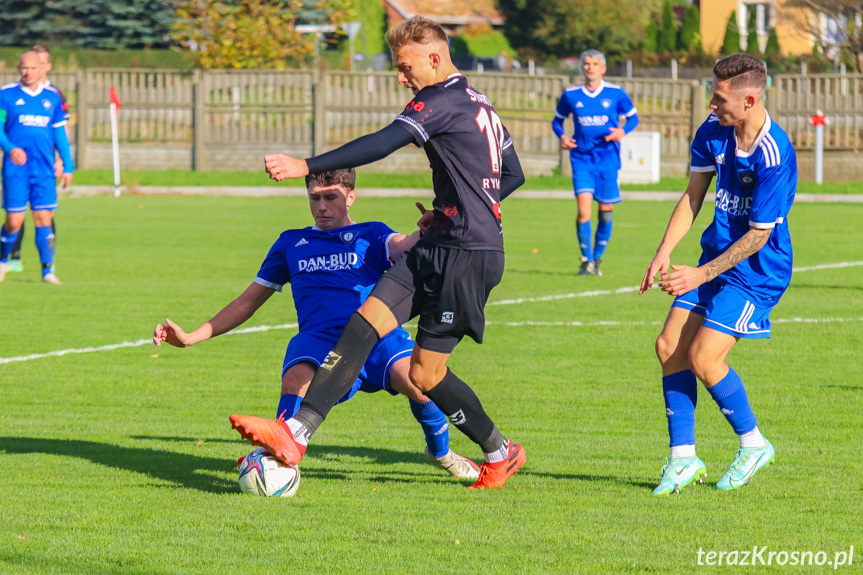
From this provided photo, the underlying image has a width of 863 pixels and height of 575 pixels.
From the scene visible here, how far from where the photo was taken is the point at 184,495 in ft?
17.4

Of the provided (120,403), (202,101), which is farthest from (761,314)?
(202,101)

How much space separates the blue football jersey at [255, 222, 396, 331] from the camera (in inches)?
223

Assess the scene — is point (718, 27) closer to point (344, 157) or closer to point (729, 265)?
point (729, 265)

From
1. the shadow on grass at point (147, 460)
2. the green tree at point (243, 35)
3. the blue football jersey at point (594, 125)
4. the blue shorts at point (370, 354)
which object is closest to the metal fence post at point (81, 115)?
the green tree at point (243, 35)

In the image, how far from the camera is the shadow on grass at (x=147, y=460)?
5.59m

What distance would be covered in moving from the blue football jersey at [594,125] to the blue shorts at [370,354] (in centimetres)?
891

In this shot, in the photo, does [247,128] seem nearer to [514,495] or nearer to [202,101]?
[202,101]

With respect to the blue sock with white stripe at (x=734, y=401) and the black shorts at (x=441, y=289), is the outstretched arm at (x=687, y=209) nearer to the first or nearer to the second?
the blue sock with white stripe at (x=734, y=401)

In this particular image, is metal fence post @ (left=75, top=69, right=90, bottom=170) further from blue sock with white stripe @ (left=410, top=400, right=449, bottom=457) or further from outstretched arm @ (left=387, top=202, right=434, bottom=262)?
blue sock with white stripe @ (left=410, top=400, right=449, bottom=457)

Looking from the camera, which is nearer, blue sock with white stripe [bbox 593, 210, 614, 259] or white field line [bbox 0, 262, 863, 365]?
white field line [bbox 0, 262, 863, 365]

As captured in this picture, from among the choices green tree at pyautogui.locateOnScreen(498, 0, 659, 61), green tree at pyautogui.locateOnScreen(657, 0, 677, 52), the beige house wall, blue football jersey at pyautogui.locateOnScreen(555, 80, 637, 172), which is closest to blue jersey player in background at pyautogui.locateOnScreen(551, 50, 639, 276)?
blue football jersey at pyautogui.locateOnScreen(555, 80, 637, 172)

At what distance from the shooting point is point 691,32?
62188mm

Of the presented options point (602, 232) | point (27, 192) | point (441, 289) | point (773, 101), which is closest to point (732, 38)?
point (773, 101)

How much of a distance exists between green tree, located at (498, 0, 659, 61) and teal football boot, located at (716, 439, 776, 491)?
186 feet
